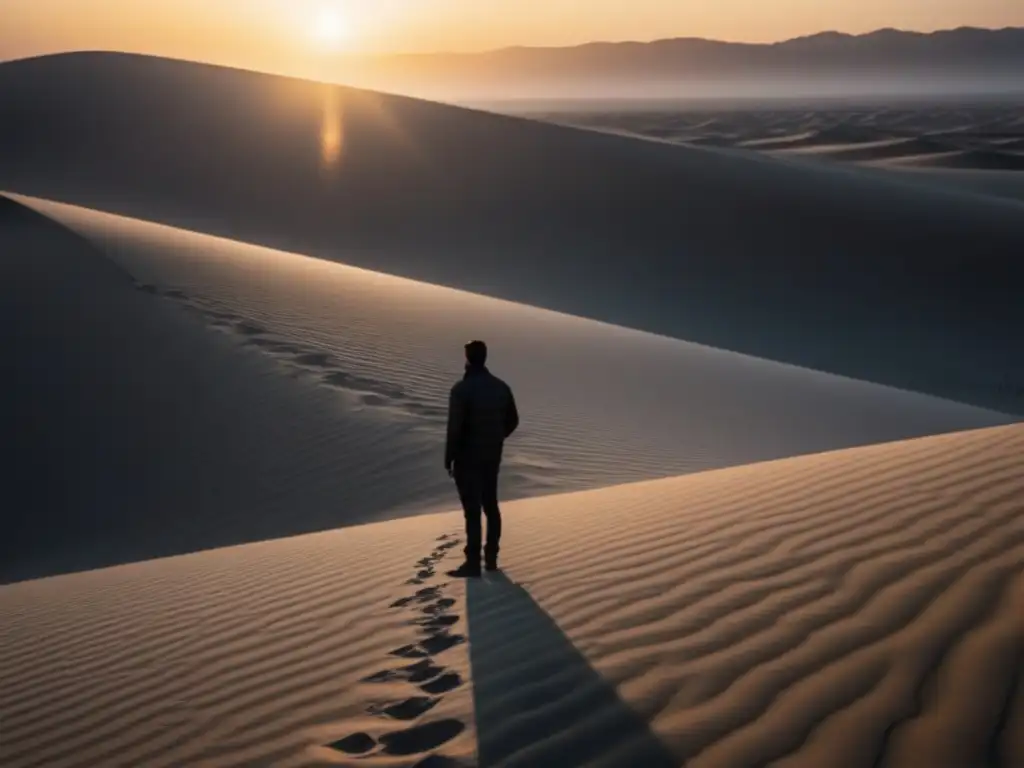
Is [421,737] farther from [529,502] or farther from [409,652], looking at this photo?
Answer: [529,502]

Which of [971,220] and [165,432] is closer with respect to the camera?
[165,432]

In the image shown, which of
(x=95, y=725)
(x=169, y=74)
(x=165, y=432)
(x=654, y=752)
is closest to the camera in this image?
(x=654, y=752)

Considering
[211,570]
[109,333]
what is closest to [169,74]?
[109,333]

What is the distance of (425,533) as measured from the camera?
22.1 feet

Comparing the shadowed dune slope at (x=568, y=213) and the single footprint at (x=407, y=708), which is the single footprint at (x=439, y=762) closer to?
the single footprint at (x=407, y=708)

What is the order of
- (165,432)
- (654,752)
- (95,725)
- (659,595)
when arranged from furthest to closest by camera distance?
(165,432)
(659,595)
(95,725)
(654,752)

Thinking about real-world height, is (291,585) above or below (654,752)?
below

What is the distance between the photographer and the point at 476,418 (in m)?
5.38

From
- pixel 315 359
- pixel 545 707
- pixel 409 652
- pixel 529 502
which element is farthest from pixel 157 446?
pixel 545 707

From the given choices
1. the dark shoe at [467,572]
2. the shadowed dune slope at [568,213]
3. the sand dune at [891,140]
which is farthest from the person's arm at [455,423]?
the sand dune at [891,140]

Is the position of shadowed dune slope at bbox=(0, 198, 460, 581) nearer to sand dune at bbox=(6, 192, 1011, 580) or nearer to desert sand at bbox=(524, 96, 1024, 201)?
sand dune at bbox=(6, 192, 1011, 580)

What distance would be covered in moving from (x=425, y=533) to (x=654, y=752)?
3.78 metres

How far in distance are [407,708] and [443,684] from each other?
20 centimetres

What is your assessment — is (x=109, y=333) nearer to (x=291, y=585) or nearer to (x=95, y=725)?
(x=291, y=585)
